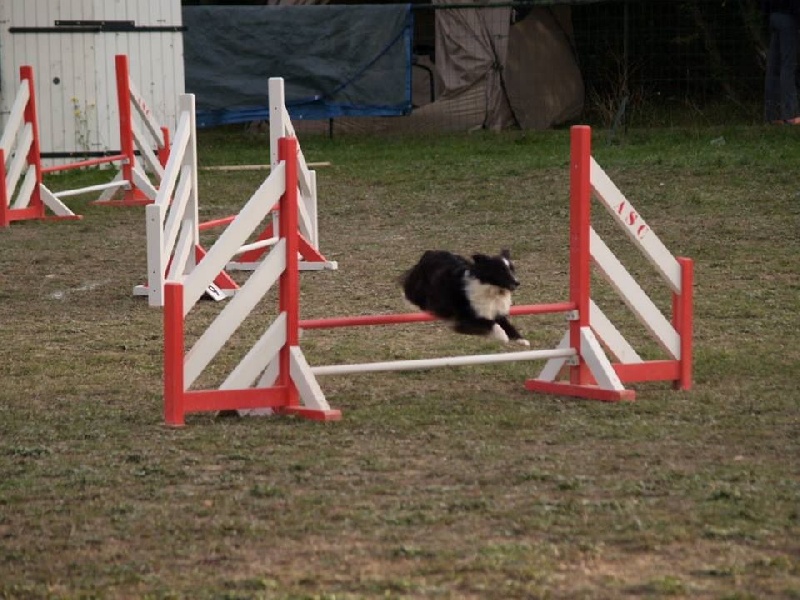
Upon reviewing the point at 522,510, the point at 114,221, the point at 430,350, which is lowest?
the point at 114,221

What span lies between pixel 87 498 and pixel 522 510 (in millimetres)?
1398

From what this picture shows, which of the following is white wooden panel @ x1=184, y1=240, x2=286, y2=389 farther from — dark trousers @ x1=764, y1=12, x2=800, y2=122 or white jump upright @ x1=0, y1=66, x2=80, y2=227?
dark trousers @ x1=764, y1=12, x2=800, y2=122

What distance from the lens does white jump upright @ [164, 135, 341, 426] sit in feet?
20.1

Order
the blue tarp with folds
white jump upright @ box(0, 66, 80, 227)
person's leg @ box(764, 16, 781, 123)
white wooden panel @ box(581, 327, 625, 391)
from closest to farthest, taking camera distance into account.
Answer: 1. white wooden panel @ box(581, 327, 625, 391)
2. white jump upright @ box(0, 66, 80, 227)
3. person's leg @ box(764, 16, 781, 123)
4. the blue tarp with folds

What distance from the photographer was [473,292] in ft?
21.5

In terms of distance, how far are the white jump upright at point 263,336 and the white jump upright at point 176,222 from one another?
2934mm

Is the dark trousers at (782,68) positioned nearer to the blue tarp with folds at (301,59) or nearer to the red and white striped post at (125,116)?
the blue tarp with folds at (301,59)

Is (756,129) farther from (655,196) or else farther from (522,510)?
(522,510)

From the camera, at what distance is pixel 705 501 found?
4.85m

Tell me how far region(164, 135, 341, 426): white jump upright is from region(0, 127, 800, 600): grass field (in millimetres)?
114

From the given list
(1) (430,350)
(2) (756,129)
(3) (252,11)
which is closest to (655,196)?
(2) (756,129)

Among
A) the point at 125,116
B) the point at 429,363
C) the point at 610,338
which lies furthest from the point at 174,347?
the point at 125,116

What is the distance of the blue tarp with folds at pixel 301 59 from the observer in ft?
63.2

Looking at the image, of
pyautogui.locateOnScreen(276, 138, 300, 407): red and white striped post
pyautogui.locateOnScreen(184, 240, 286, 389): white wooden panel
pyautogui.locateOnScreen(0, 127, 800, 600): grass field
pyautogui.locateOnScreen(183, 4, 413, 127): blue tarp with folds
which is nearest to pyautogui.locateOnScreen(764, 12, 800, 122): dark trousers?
pyautogui.locateOnScreen(183, 4, 413, 127): blue tarp with folds
